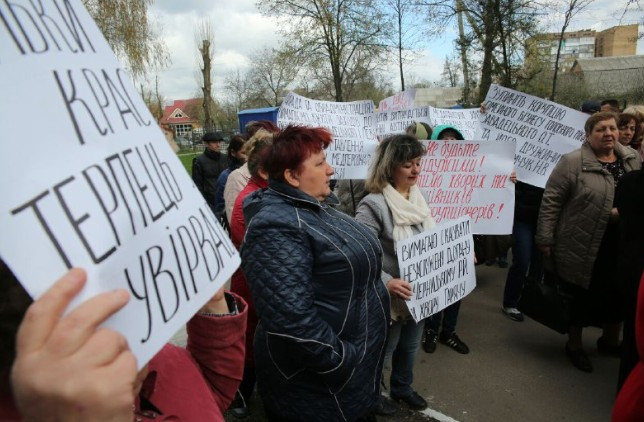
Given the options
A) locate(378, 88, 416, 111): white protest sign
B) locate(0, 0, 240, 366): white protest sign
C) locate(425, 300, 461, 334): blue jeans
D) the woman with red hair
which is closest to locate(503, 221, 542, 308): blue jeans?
locate(425, 300, 461, 334): blue jeans

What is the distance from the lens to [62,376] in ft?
1.69

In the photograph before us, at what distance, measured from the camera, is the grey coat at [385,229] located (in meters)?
2.68

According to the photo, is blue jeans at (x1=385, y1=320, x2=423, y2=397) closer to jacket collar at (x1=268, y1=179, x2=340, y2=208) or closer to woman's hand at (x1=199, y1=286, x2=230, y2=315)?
jacket collar at (x1=268, y1=179, x2=340, y2=208)

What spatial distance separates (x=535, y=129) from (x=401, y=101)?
2.46m

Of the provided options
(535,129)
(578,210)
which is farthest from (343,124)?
(578,210)

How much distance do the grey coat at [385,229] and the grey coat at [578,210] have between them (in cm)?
143

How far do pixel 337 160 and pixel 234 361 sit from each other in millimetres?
3066

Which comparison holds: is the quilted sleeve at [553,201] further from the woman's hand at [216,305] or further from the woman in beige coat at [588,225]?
the woman's hand at [216,305]

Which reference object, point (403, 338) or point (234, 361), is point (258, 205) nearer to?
point (234, 361)

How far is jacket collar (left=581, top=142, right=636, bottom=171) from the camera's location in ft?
10.6

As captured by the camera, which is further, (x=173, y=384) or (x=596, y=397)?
(x=596, y=397)

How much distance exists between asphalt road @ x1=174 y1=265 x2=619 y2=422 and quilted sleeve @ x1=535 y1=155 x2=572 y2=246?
0.95 m

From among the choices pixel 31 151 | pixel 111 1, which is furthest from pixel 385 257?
pixel 111 1

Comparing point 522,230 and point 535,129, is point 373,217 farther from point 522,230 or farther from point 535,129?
point 535,129
